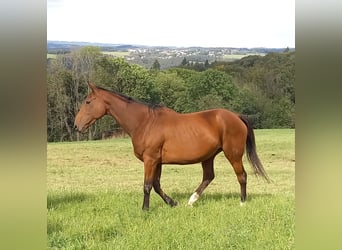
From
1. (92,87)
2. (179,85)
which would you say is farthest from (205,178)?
(92,87)

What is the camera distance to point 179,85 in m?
2.10

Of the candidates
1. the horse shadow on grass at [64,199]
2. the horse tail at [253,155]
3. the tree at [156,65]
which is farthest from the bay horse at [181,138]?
the horse shadow on grass at [64,199]

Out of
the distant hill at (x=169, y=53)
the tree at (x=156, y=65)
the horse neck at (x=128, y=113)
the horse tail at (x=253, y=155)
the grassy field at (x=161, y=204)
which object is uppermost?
the distant hill at (x=169, y=53)

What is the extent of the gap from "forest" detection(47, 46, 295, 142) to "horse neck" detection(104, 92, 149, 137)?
48mm

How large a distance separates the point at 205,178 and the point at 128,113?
21.1 inches

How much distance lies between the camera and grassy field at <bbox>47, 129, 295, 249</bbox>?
6.47 ft

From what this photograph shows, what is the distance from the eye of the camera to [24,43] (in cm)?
117

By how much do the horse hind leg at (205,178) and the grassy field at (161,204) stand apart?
0.09 feet

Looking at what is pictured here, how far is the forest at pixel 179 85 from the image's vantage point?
1.97 meters

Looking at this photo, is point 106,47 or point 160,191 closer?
point 106,47

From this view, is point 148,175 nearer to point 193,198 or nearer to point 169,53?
point 193,198

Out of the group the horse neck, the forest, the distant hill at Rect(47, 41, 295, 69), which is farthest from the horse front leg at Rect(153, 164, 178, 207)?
the distant hill at Rect(47, 41, 295, 69)

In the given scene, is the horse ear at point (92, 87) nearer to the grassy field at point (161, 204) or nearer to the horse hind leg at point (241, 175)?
the grassy field at point (161, 204)

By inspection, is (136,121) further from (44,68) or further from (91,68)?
(44,68)
